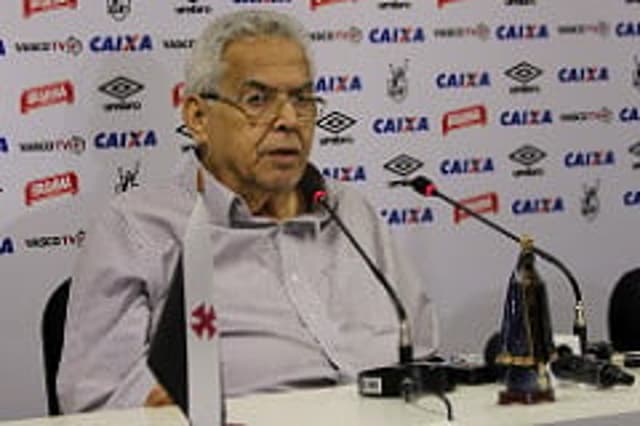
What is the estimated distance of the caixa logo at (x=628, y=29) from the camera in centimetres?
461

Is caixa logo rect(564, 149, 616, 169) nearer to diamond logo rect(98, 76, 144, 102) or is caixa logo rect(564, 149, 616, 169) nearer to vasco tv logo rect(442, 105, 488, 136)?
vasco tv logo rect(442, 105, 488, 136)

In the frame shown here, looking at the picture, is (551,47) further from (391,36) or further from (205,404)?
(205,404)

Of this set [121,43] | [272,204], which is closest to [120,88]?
[121,43]

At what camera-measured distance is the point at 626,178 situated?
4.62m

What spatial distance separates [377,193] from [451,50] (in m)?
0.60

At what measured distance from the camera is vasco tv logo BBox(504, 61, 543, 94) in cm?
445

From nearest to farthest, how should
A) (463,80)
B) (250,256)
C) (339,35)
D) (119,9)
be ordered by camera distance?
(250,256) → (119,9) → (339,35) → (463,80)

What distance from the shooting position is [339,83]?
4215 mm

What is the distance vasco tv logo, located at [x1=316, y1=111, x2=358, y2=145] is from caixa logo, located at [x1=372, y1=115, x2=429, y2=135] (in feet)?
0.33

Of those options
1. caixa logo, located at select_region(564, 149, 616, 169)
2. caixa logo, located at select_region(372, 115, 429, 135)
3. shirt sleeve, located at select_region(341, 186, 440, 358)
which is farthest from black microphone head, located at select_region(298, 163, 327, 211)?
caixa logo, located at select_region(564, 149, 616, 169)

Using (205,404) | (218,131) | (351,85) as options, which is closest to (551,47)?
(351,85)

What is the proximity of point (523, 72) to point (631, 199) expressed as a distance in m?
0.68

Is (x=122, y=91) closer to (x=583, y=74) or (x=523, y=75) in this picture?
(x=523, y=75)

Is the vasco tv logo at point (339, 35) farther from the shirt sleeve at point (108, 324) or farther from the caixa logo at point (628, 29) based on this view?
the shirt sleeve at point (108, 324)
